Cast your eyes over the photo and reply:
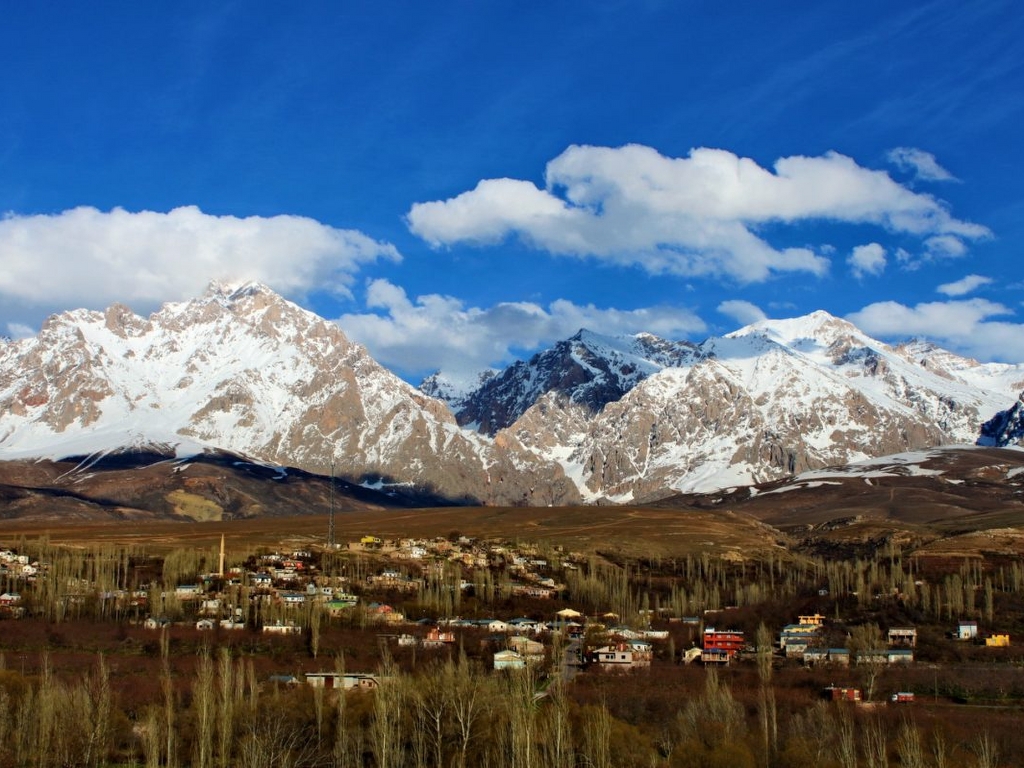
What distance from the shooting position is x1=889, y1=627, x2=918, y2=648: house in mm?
119000

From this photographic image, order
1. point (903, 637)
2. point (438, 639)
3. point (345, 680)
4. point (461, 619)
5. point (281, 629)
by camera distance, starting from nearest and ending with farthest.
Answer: point (345, 680), point (438, 639), point (281, 629), point (903, 637), point (461, 619)

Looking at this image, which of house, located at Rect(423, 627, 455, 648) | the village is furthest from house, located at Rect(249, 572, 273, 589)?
house, located at Rect(423, 627, 455, 648)

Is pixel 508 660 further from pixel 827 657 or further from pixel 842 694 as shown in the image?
pixel 827 657

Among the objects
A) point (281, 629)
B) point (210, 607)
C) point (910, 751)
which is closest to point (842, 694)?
point (910, 751)

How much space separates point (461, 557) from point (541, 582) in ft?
100

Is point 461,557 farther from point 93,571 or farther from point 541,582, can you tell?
point 93,571

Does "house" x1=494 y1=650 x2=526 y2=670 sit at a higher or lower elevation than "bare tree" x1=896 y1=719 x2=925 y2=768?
higher

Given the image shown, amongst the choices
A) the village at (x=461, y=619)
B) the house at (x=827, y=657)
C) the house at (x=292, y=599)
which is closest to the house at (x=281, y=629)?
the village at (x=461, y=619)

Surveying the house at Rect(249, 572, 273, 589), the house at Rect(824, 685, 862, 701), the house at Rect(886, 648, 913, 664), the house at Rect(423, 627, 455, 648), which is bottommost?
the house at Rect(824, 685, 862, 701)

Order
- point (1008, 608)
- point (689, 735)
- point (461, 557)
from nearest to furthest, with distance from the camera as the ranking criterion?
point (689, 735)
point (1008, 608)
point (461, 557)

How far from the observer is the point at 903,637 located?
12169cm

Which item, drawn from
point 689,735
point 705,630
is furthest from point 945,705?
point 705,630

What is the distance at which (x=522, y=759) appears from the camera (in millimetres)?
56531

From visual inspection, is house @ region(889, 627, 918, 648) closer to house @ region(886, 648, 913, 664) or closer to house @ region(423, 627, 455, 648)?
house @ region(886, 648, 913, 664)
